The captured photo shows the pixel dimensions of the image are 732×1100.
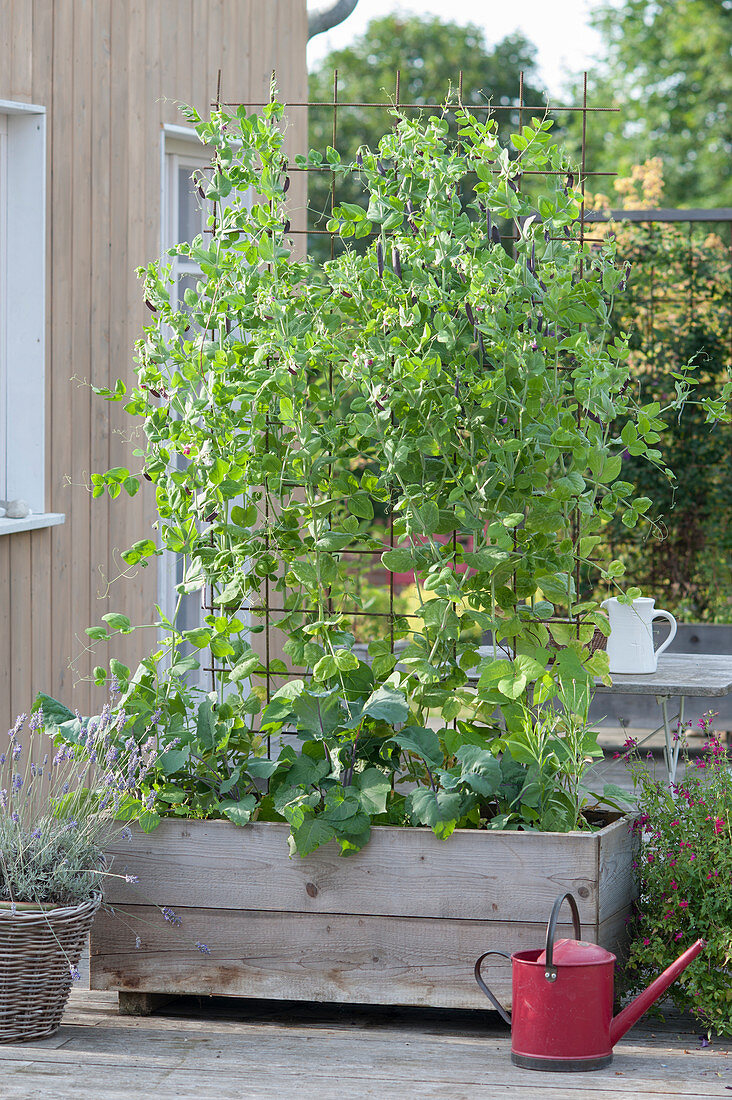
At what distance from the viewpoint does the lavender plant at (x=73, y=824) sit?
2586mm

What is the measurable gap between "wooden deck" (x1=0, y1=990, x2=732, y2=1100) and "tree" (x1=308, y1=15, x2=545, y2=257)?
48.9ft

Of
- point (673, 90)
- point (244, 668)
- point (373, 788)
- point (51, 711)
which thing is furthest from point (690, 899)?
point (673, 90)

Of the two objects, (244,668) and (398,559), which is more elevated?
(398,559)

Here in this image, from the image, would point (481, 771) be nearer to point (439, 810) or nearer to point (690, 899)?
point (439, 810)

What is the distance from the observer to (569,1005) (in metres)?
2.44

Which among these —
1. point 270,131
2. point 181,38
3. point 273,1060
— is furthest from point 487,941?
point 181,38

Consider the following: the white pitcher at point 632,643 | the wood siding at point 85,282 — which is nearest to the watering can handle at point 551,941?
the white pitcher at point 632,643

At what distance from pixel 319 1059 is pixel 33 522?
1.76m

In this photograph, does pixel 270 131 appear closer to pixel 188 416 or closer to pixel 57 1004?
pixel 188 416

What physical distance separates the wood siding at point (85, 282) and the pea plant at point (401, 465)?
81 cm

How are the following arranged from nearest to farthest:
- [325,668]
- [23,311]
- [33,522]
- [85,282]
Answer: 1. [325,668]
2. [33,522]
3. [23,311]
4. [85,282]

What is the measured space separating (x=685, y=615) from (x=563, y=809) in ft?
13.2

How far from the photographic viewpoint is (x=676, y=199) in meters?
17.9

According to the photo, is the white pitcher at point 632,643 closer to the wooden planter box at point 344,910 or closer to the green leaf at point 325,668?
the wooden planter box at point 344,910
